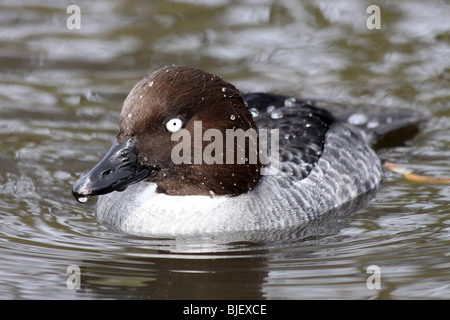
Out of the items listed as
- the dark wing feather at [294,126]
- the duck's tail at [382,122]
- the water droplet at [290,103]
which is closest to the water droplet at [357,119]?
the duck's tail at [382,122]

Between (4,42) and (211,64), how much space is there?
2.94 m

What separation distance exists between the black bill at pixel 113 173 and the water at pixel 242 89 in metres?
0.56

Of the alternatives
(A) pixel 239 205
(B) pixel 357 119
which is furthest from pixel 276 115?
(B) pixel 357 119

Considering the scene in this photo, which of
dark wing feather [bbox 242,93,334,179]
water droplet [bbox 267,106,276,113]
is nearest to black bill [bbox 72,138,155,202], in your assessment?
dark wing feather [bbox 242,93,334,179]

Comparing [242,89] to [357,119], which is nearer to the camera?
[357,119]

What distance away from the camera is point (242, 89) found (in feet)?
36.8

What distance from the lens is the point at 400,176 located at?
9250 millimetres

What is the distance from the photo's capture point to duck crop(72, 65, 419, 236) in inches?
275

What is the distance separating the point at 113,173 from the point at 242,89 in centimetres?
448

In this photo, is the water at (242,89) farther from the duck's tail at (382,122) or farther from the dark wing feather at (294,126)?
the dark wing feather at (294,126)

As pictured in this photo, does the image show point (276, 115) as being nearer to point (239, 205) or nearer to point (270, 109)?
point (270, 109)

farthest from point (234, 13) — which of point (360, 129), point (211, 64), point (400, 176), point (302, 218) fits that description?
point (302, 218)

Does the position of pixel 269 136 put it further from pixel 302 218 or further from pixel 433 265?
pixel 433 265

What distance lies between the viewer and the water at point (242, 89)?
6.70 metres
